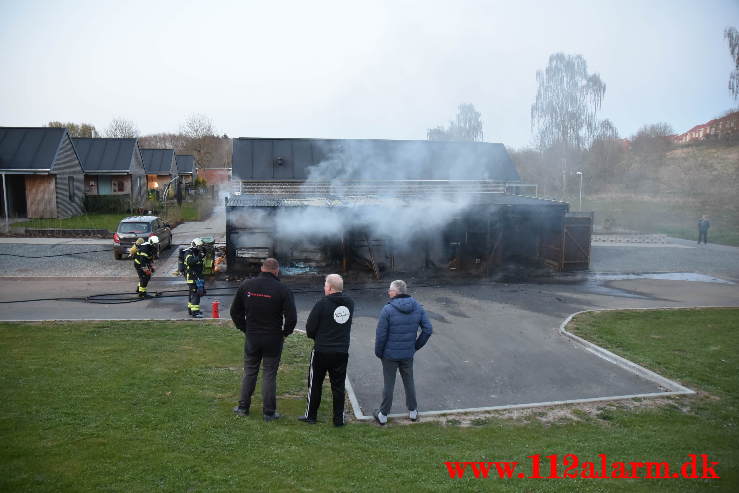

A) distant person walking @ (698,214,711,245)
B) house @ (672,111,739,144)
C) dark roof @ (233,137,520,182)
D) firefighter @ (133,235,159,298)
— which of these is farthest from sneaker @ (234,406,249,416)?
house @ (672,111,739,144)

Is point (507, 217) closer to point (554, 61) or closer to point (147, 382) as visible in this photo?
point (147, 382)

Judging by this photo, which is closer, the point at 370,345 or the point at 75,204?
the point at 370,345

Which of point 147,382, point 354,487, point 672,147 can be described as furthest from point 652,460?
point 672,147

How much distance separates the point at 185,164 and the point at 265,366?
1872 inches

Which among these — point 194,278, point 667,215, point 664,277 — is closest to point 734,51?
point 667,215

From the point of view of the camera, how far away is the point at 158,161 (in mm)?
42625

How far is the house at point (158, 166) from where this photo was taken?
1645 inches

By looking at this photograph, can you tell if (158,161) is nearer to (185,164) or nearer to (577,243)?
(185,164)

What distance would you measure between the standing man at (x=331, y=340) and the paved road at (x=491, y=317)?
0.92 m

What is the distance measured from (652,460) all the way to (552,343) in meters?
4.80

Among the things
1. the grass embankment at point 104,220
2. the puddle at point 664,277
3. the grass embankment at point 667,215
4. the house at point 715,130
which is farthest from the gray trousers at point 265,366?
the house at point 715,130

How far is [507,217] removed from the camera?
1753cm

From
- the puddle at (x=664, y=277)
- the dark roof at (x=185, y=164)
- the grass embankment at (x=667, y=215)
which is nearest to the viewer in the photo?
the puddle at (x=664, y=277)

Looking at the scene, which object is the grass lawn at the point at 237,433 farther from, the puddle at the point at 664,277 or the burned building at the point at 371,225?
the puddle at the point at 664,277
